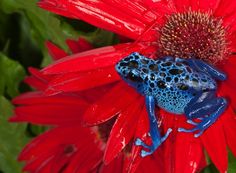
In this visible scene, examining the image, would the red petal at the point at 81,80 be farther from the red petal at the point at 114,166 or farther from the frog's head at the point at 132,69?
the red petal at the point at 114,166

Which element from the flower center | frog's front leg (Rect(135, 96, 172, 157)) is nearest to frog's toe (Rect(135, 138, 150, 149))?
frog's front leg (Rect(135, 96, 172, 157))

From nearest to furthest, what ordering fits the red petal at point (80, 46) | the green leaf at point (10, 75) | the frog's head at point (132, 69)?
the frog's head at point (132, 69)
the red petal at point (80, 46)
the green leaf at point (10, 75)

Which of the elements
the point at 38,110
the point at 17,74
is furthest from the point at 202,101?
the point at 17,74

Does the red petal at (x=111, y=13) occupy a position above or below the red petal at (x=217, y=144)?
above

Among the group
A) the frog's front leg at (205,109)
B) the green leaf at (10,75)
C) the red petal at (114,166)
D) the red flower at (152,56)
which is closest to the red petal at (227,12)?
the red flower at (152,56)

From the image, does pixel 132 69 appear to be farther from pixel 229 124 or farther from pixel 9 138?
pixel 9 138

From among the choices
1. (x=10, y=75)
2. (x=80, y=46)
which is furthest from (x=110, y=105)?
(x=10, y=75)
